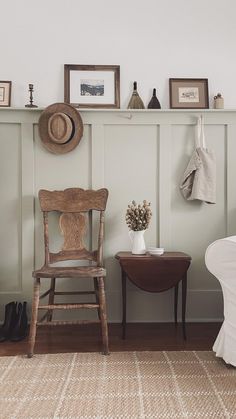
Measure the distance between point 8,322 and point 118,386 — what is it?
1167 mm

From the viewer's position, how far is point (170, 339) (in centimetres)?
275

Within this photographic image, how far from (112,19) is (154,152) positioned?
1127mm

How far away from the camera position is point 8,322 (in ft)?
9.32

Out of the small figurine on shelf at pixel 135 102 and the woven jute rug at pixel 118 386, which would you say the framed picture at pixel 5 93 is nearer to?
the small figurine on shelf at pixel 135 102

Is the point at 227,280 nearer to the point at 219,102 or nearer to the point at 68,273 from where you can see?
the point at 68,273

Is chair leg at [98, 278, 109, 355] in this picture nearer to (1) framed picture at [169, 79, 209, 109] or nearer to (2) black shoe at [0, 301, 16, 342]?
(2) black shoe at [0, 301, 16, 342]

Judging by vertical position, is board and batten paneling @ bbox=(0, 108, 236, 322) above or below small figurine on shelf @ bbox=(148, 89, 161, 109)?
below

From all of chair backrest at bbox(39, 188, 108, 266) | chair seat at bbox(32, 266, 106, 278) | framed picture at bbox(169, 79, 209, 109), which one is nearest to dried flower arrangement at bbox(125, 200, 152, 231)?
chair backrest at bbox(39, 188, 108, 266)

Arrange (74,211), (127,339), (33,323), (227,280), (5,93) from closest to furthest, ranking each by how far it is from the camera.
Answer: (227,280)
(33,323)
(127,339)
(74,211)
(5,93)

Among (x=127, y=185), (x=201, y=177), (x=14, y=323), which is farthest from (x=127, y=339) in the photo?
(x=201, y=177)

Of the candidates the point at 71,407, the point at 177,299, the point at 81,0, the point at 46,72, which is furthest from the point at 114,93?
the point at 71,407

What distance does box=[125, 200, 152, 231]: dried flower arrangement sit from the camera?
2885 millimetres

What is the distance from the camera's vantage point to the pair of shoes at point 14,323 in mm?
2777

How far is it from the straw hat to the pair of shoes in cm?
121
